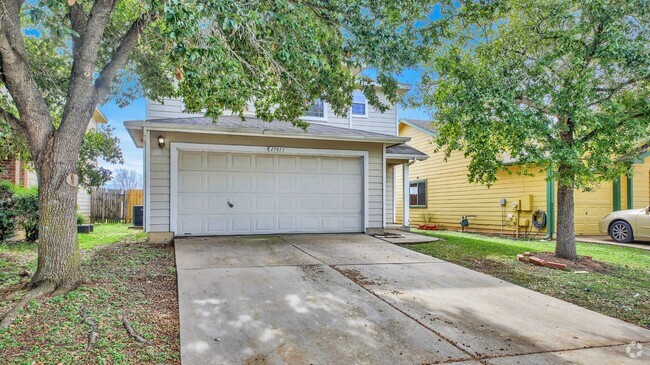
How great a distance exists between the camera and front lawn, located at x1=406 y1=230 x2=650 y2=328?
485cm

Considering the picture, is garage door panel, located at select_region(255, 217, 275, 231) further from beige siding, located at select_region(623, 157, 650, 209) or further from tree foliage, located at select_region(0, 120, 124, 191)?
beige siding, located at select_region(623, 157, 650, 209)

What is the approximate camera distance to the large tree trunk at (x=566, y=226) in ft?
23.9

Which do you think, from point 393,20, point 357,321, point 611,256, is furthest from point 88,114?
point 611,256

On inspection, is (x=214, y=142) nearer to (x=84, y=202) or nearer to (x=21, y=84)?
(x=21, y=84)

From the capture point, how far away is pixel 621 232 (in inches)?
421

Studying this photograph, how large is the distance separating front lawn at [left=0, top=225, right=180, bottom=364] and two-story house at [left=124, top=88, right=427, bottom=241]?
2546 millimetres

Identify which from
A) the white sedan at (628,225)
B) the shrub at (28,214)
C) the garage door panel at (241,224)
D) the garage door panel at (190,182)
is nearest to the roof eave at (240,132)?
the garage door panel at (190,182)

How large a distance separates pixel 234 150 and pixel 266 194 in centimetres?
127

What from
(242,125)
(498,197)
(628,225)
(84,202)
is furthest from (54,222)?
(498,197)

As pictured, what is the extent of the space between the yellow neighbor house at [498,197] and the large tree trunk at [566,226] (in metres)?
2.38

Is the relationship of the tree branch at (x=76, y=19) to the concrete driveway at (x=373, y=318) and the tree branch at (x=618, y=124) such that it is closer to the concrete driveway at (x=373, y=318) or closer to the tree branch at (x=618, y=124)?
the concrete driveway at (x=373, y=318)

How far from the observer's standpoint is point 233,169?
29.3 ft

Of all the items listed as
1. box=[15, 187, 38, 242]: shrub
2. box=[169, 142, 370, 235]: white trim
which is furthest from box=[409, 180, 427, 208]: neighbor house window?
box=[15, 187, 38, 242]: shrub

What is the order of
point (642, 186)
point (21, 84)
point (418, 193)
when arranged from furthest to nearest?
point (418, 193) < point (642, 186) < point (21, 84)
